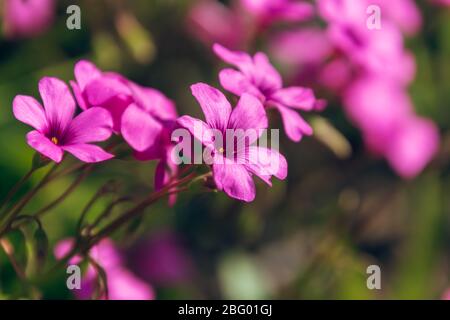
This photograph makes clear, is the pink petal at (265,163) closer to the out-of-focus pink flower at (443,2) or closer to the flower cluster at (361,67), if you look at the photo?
the flower cluster at (361,67)

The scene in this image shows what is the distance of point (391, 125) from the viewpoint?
1.39m

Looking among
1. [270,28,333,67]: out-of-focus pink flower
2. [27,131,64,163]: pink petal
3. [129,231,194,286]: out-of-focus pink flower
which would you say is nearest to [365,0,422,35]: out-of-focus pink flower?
[270,28,333,67]: out-of-focus pink flower

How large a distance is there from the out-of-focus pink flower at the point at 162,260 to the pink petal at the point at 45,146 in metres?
0.72

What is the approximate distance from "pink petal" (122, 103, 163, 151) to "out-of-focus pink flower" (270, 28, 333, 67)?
716 millimetres

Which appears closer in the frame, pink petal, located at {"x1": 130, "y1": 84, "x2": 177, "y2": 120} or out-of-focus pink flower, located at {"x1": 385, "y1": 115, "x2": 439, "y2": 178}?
pink petal, located at {"x1": 130, "y1": 84, "x2": 177, "y2": 120}

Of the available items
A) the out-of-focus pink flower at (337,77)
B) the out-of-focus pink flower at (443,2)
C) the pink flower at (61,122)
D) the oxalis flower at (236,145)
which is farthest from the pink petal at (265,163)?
the out-of-focus pink flower at (443,2)

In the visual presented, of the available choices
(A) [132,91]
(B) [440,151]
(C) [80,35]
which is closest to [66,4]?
(C) [80,35]

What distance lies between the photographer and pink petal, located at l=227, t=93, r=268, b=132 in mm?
665

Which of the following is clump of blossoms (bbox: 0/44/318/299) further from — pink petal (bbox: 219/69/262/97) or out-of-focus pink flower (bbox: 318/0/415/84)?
out-of-focus pink flower (bbox: 318/0/415/84)

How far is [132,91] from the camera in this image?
739 millimetres

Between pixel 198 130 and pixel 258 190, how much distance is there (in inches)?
24.8

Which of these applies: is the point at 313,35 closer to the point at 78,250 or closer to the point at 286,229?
the point at 286,229

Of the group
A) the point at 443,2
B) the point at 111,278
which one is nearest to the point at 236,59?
the point at 111,278

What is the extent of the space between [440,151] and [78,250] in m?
0.96
